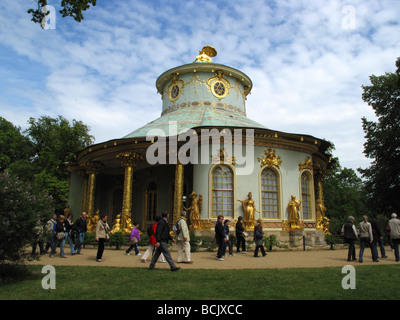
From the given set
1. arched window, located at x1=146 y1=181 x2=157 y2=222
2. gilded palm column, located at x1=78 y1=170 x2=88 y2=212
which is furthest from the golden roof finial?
gilded palm column, located at x1=78 y1=170 x2=88 y2=212

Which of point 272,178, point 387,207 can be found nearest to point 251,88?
point 272,178

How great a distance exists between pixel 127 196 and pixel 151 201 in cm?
396

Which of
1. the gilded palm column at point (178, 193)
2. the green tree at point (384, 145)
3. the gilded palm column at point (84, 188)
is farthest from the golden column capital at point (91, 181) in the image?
the green tree at point (384, 145)

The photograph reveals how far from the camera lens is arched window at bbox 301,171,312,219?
17344 millimetres

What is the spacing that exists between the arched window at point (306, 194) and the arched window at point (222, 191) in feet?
14.3

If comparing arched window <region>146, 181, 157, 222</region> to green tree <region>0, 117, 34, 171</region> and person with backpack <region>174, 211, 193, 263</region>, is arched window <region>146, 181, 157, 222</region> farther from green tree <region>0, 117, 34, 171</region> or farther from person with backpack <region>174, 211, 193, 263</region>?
green tree <region>0, 117, 34, 171</region>

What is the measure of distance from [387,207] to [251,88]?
1310 centimetres

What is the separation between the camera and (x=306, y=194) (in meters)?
17.6

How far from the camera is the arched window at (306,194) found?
17.3 m

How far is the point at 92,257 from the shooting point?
11.3 metres

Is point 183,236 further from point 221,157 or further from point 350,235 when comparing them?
point 221,157

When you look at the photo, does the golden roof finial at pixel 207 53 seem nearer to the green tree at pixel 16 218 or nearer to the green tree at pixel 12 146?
the green tree at pixel 16 218

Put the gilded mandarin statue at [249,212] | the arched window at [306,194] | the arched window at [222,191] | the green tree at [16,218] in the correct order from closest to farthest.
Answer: the green tree at [16,218] < the gilded mandarin statue at [249,212] < the arched window at [222,191] < the arched window at [306,194]

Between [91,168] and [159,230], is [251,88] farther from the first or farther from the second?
[159,230]
